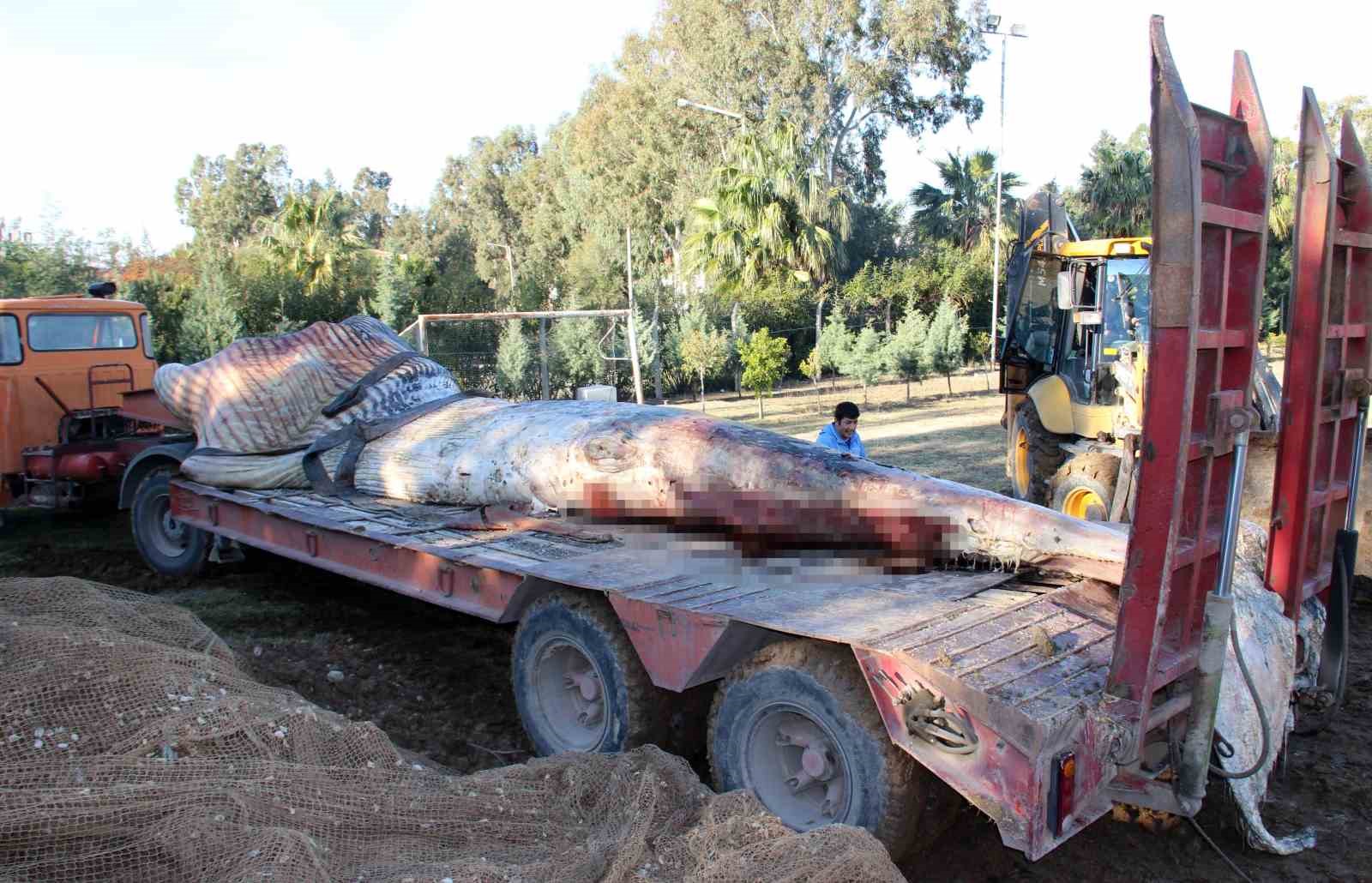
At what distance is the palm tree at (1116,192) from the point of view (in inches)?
1253

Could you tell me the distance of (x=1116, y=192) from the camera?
32.2 m

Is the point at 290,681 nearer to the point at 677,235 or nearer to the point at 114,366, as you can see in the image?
the point at 114,366

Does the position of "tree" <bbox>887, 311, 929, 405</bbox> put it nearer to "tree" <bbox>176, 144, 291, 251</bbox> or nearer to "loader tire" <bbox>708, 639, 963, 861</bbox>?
"loader tire" <bbox>708, 639, 963, 861</bbox>

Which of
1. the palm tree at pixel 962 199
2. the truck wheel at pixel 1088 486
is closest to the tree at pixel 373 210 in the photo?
the palm tree at pixel 962 199

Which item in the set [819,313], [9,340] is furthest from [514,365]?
[9,340]

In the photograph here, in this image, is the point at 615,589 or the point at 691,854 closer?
the point at 691,854

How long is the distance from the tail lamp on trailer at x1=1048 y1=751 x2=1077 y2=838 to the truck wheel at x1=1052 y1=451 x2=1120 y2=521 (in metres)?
5.60

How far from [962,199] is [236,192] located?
41.2 m

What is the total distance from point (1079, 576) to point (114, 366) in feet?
30.5

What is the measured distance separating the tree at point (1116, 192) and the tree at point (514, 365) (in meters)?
21.0

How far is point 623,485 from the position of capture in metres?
5.29

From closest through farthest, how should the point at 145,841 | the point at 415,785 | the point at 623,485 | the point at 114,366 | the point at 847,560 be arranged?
the point at 145,841, the point at 415,785, the point at 847,560, the point at 623,485, the point at 114,366

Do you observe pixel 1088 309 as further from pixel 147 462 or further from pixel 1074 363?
pixel 147 462

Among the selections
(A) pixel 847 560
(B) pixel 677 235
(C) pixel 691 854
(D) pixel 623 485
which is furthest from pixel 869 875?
(B) pixel 677 235
